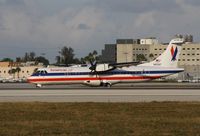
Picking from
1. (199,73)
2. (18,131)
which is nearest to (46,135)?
(18,131)

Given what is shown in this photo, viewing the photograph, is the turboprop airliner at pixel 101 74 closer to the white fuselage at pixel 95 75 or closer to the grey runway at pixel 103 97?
the white fuselage at pixel 95 75

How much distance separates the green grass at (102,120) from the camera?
1934 centimetres

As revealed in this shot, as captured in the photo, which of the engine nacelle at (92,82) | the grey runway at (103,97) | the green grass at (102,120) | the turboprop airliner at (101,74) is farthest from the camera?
the engine nacelle at (92,82)

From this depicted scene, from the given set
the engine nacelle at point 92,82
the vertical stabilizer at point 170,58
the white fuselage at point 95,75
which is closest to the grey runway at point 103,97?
Answer: the white fuselage at point 95,75

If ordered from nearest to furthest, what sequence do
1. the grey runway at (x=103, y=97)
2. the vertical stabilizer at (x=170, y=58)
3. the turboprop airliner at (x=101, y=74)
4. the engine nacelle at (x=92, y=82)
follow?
the grey runway at (x=103, y=97), the turboprop airliner at (x=101, y=74), the engine nacelle at (x=92, y=82), the vertical stabilizer at (x=170, y=58)

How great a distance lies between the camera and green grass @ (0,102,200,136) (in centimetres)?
1934

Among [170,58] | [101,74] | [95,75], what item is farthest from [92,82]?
[170,58]

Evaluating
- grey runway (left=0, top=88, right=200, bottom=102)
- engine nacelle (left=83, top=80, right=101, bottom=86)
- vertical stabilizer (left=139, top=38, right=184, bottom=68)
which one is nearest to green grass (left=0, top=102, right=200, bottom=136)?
grey runway (left=0, top=88, right=200, bottom=102)

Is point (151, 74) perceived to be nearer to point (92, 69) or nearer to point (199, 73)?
point (92, 69)

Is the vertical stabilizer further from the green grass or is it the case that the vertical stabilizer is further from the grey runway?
the green grass

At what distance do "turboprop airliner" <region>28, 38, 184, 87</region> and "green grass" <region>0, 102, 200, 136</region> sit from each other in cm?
4051

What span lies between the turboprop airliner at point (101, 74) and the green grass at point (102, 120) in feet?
133

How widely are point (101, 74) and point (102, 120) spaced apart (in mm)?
50928

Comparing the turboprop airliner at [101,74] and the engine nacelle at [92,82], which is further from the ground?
the turboprop airliner at [101,74]
